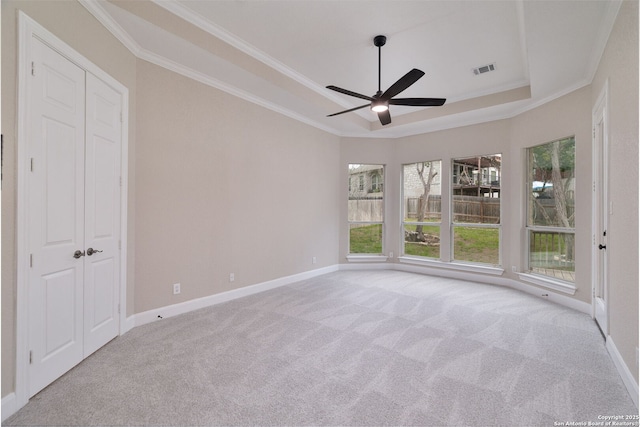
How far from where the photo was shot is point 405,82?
289 centimetres

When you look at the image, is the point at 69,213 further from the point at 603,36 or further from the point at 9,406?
the point at 603,36

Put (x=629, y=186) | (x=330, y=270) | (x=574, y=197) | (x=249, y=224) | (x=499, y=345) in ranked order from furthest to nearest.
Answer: (x=330, y=270) → (x=249, y=224) → (x=574, y=197) → (x=499, y=345) → (x=629, y=186)

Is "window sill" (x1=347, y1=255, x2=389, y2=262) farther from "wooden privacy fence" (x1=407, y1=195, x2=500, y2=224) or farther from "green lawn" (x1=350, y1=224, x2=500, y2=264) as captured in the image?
"wooden privacy fence" (x1=407, y1=195, x2=500, y2=224)

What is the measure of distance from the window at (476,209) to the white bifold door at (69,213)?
538cm

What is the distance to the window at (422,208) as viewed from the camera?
19.4 feet

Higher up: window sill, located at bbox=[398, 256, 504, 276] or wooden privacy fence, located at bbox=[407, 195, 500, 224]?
wooden privacy fence, located at bbox=[407, 195, 500, 224]

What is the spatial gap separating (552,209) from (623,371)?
2733mm

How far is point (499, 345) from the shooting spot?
9.21 ft

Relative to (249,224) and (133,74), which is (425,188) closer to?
(249,224)

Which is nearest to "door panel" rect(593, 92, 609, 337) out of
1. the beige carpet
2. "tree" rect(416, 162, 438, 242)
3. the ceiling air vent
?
the beige carpet

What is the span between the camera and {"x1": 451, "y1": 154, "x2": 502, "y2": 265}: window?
5.26 metres

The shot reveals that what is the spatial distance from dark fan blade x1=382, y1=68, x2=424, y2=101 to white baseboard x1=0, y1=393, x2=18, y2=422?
3.71 m

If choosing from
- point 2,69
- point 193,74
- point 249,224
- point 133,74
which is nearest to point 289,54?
point 193,74

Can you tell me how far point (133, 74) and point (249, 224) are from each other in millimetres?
2257
